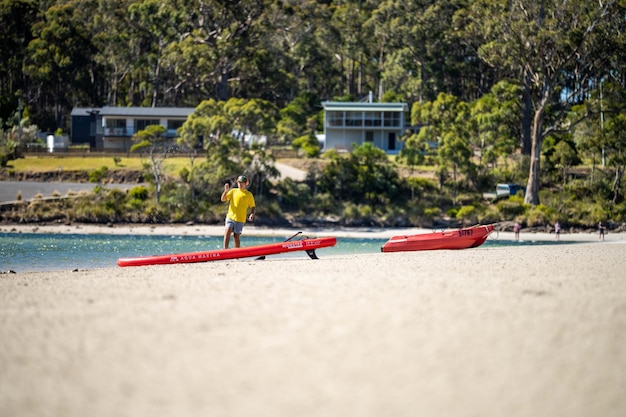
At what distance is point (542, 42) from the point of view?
147 feet

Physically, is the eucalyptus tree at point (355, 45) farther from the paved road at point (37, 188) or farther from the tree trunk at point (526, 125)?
the paved road at point (37, 188)

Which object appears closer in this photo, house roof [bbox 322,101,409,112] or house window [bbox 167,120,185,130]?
house roof [bbox 322,101,409,112]

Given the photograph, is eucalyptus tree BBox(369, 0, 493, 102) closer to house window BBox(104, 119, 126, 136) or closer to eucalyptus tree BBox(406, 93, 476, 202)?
eucalyptus tree BBox(406, 93, 476, 202)

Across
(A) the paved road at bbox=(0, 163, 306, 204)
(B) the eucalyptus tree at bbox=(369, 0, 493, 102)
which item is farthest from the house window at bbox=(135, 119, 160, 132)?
(B) the eucalyptus tree at bbox=(369, 0, 493, 102)

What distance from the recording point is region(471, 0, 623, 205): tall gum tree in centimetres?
4459

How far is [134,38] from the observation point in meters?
79.4

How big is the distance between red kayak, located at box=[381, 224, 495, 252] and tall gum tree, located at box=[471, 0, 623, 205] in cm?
2483

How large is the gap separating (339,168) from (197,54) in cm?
2908

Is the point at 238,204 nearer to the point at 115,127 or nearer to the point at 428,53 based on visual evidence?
the point at 115,127

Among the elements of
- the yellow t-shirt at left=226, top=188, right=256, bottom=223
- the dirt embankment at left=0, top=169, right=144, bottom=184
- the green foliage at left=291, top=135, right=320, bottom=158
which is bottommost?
the yellow t-shirt at left=226, top=188, right=256, bottom=223

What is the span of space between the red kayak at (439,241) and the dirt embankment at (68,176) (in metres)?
31.6

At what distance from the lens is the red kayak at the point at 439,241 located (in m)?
20.4

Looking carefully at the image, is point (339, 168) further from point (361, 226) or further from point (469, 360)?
point (469, 360)

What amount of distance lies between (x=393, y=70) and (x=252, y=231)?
4020 cm
